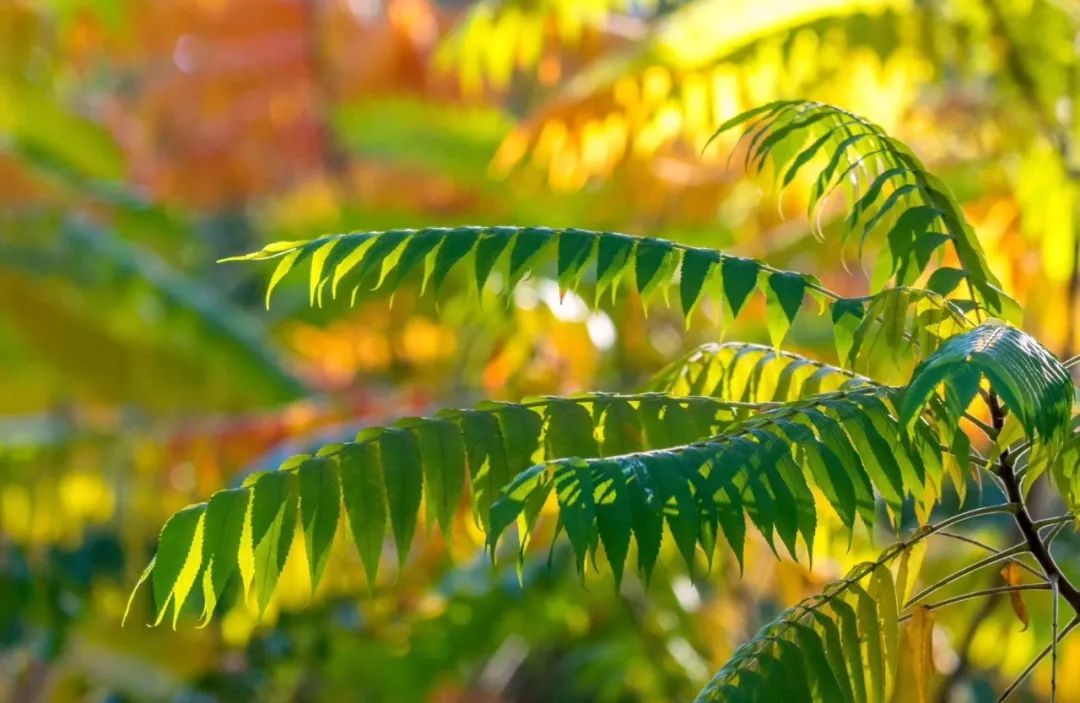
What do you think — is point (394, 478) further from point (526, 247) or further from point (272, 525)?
point (526, 247)

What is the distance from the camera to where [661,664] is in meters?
3.72

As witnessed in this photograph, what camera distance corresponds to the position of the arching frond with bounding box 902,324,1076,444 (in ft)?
3.64

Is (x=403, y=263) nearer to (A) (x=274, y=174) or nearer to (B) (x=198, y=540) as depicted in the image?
(B) (x=198, y=540)

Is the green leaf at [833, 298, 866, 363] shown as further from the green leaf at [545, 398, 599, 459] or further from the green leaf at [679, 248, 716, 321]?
the green leaf at [545, 398, 599, 459]

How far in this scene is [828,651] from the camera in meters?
1.33

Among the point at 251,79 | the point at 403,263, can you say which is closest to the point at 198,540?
the point at 403,263

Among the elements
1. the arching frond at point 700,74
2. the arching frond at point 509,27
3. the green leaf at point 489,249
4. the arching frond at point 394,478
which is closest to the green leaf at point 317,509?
the arching frond at point 394,478

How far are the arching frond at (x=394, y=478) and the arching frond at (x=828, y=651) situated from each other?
0.18 meters

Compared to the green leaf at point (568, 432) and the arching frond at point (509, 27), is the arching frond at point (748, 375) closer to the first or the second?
the green leaf at point (568, 432)

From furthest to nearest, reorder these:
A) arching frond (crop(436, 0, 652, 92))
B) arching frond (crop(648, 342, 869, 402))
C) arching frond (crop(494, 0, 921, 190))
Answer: arching frond (crop(436, 0, 652, 92)), arching frond (crop(494, 0, 921, 190)), arching frond (crop(648, 342, 869, 402))

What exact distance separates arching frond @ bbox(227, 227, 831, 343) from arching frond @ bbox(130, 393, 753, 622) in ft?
0.35

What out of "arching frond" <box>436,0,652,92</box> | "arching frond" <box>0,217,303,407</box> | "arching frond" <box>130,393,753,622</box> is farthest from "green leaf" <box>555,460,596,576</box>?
"arching frond" <box>0,217,303,407</box>

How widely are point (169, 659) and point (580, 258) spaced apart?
4286 millimetres

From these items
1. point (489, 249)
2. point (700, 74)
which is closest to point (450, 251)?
point (489, 249)
